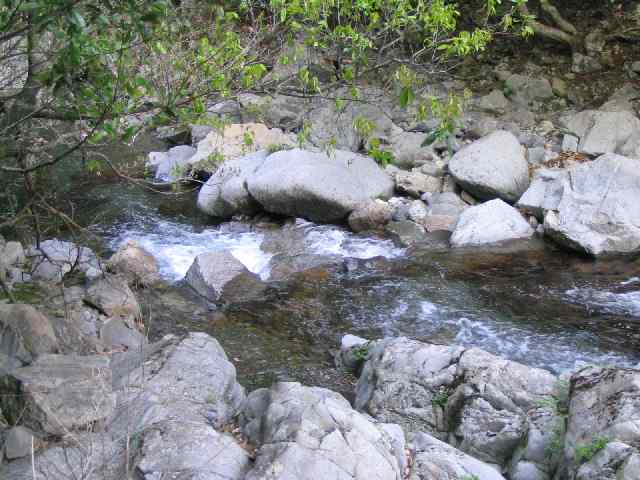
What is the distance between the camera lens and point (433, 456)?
3725mm

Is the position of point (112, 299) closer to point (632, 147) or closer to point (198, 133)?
point (198, 133)

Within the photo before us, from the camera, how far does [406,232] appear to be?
9.36m

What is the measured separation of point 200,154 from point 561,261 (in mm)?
6497

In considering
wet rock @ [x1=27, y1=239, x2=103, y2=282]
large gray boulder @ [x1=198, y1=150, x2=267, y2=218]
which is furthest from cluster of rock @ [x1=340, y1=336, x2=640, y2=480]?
large gray boulder @ [x1=198, y1=150, x2=267, y2=218]

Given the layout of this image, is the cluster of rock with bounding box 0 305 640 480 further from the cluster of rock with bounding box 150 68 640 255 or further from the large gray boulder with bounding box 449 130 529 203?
the large gray boulder with bounding box 449 130 529 203

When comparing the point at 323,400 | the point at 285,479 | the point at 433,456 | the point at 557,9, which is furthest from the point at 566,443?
the point at 557,9

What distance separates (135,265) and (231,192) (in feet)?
8.20

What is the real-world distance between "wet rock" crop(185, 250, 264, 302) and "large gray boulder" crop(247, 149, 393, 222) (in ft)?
6.29

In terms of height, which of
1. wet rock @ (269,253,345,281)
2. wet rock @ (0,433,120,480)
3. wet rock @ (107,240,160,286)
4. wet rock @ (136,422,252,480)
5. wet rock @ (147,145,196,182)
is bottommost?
wet rock @ (147,145,196,182)

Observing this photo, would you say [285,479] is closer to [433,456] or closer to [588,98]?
[433,456]

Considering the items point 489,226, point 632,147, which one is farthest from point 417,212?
point 632,147

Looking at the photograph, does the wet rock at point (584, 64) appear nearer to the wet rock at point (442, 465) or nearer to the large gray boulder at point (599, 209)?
the large gray boulder at point (599, 209)

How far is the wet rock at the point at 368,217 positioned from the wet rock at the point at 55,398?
5.92m

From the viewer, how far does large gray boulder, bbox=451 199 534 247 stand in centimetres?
902
